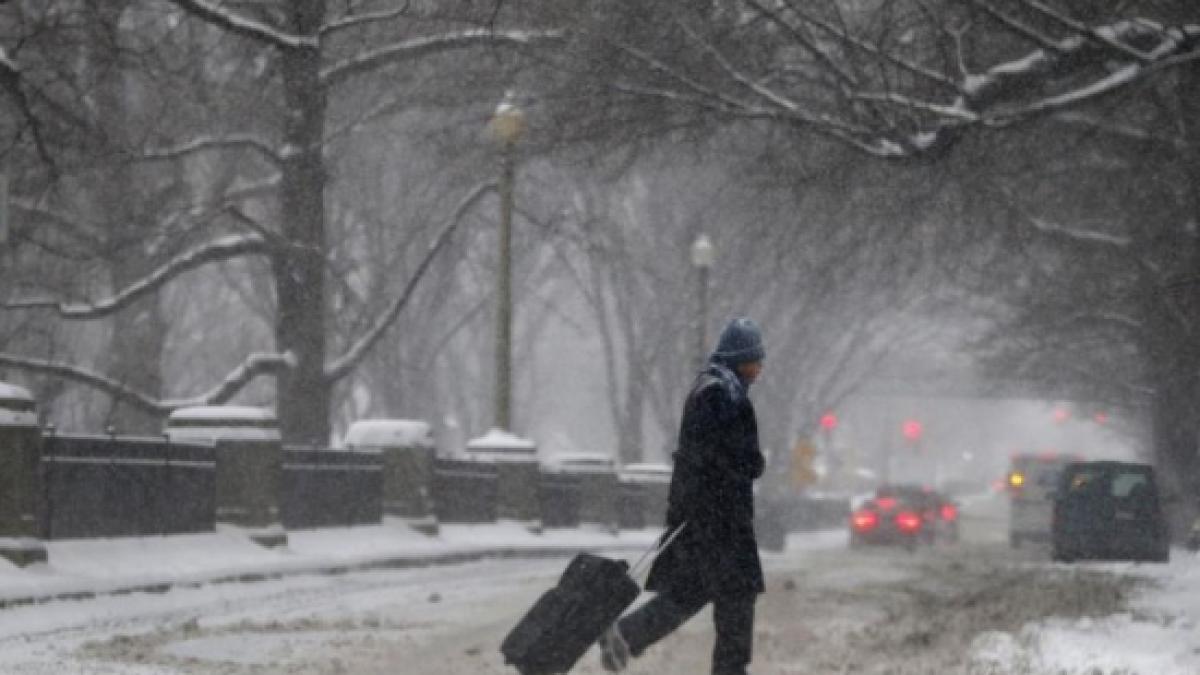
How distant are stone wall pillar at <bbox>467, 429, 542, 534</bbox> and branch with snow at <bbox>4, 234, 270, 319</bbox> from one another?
469 centimetres

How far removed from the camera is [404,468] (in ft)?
94.0

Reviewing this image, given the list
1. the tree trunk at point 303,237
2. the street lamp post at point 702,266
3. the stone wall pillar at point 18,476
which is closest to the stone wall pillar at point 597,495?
the street lamp post at point 702,266

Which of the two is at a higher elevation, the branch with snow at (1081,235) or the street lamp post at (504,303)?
the branch with snow at (1081,235)

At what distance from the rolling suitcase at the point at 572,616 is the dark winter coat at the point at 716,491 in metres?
0.12

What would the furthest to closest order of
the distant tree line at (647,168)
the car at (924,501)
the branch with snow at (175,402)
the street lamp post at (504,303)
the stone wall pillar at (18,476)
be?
Result: the car at (924,501)
the branch with snow at (175,402)
the street lamp post at (504,303)
the distant tree line at (647,168)
the stone wall pillar at (18,476)

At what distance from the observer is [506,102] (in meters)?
22.0

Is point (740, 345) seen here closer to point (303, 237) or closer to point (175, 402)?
point (303, 237)

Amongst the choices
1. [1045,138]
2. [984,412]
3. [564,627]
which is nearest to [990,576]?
[1045,138]

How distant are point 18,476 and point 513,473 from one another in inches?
667

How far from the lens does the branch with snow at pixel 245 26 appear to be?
26609 mm

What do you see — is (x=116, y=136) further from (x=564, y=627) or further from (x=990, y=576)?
(x=564, y=627)

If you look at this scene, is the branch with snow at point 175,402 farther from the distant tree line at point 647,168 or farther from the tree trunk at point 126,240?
the tree trunk at point 126,240

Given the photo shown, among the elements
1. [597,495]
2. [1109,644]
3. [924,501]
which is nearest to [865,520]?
[924,501]

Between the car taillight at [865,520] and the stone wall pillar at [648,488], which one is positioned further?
the car taillight at [865,520]
